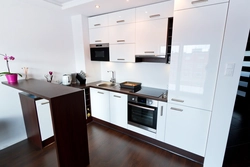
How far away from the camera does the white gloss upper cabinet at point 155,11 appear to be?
1.92m

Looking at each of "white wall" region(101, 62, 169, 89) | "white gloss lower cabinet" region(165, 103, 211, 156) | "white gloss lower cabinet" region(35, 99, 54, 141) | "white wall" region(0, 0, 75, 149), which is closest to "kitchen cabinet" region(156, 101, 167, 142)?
"white gloss lower cabinet" region(165, 103, 211, 156)

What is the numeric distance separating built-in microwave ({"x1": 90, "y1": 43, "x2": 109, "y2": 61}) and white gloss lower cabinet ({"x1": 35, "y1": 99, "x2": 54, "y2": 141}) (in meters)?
1.36

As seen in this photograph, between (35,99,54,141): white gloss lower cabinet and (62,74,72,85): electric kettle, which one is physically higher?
(62,74,72,85): electric kettle

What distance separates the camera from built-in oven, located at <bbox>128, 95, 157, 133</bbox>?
2.14 m

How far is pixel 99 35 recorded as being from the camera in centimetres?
278

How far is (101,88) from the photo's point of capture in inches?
105

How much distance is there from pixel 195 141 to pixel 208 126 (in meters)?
0.31

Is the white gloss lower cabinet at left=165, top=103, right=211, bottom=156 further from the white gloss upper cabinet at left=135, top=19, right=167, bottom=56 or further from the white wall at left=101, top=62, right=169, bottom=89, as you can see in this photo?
the white gloss upper cabinet at left=135, top=19, right=167, bottom=56

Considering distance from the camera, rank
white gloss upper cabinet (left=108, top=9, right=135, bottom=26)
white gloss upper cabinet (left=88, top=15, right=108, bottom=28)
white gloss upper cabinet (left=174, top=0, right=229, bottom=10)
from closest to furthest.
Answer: white gloss upper cabinet (left=174, top=0, right=229, bottom=10)
white gloss upper cabinet (left=108, top=9, right=135, bottom=26)
white gloss upper cabinet (left=88, top=15, right=108, bottom=28)

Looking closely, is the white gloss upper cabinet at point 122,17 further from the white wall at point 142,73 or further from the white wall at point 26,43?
the white wall at point 26,43

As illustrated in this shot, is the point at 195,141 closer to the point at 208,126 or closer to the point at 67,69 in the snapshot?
the point at 208,126

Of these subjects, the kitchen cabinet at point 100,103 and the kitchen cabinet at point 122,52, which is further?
the kitchen cabinet at point 100,103

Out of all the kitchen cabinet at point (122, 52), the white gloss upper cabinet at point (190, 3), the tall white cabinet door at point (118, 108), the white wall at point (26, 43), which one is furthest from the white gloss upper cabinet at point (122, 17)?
the tall white cabinet door at point (118, 108)

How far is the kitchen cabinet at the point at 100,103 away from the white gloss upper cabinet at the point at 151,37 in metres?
1.12
